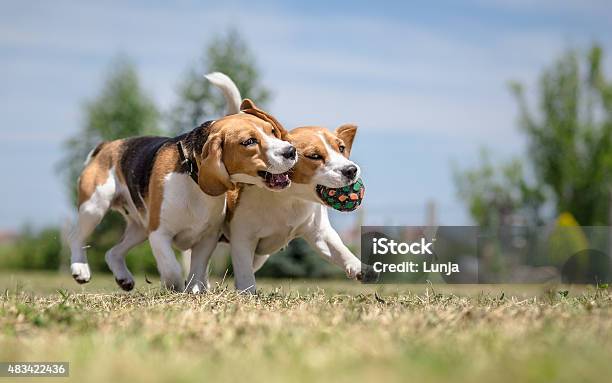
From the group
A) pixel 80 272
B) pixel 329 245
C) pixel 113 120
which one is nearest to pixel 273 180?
pixel 329 245

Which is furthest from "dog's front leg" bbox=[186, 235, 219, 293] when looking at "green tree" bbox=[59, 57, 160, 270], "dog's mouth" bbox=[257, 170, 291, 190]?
"green tree" bbox=[59, 57, 160, 270]

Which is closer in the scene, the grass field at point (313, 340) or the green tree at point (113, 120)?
the grass field at point (313, 340)

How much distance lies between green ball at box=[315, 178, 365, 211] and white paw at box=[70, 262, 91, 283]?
2.24 m

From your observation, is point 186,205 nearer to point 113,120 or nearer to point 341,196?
point 341,196

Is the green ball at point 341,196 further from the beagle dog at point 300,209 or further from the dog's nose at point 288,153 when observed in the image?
the dog's nose at point 288,153

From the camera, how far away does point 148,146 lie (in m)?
7.03

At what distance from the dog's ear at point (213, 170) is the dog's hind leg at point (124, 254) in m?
1.57

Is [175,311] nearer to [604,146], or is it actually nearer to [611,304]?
[611,304]

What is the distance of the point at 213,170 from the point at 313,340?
235 centimetres

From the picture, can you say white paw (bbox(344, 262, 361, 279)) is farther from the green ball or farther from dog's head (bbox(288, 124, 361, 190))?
dog's head (bbox(288, 124, 361, 190))

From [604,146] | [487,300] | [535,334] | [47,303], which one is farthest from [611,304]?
[604,146]

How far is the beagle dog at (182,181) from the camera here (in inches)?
229

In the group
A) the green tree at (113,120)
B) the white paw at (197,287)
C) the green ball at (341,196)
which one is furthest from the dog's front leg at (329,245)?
the green tree at (113,120)

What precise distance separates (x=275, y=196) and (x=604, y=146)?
19265 millimetres
